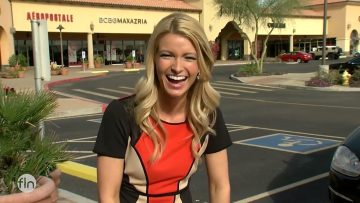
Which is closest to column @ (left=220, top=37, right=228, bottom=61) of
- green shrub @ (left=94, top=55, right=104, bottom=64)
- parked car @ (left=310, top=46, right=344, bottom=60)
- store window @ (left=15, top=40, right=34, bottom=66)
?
parked car @ (left=310, top=46, right=344, bottom=60)

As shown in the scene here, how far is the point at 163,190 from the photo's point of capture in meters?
2.17

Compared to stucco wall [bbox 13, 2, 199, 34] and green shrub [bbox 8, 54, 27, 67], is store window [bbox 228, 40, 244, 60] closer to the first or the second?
stucco wall [bbox 13, 2, 199, 34]

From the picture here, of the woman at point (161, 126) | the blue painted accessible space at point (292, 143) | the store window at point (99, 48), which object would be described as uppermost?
the store window at point (99, 48)

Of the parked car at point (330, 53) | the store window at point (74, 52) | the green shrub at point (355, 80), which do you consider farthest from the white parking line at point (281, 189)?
the parked car at point (330, 53)

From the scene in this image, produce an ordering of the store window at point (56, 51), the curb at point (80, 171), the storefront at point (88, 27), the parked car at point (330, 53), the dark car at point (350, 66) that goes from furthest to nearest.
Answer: the parked car at point (330, 53) → the store window at point (56, 51) → the storefront at point (88, 27) → the dark car at point (350, 66) → the curb at point (80, 171)

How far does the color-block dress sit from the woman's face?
0.17 metres

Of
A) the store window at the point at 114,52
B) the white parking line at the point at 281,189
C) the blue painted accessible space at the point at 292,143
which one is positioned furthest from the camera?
the store window at the point at 114,52

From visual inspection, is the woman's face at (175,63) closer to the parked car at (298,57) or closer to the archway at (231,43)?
the parked car at (298,57)

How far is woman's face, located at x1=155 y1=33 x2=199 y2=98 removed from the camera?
2.12 meters

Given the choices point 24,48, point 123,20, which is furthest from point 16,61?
point 123,20

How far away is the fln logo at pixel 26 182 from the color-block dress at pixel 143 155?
1750 mm

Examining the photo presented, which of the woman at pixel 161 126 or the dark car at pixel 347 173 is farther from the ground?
the woman at pixel 161 126

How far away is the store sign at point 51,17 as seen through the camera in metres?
38.5

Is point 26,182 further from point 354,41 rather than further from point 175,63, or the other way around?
point 354,41
